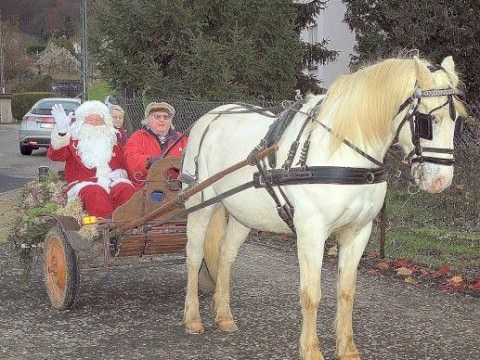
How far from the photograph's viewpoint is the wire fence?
804cm

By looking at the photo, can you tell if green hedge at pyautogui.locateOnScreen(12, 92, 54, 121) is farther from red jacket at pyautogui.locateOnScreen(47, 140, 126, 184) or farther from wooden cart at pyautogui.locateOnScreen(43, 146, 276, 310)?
wooden cart at pyautogui.locateOnScreen(43, 146, 276, 310)

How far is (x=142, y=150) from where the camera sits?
637 centimetres

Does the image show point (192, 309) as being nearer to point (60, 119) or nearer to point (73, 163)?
point (73, 163)

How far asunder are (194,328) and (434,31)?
12.7m

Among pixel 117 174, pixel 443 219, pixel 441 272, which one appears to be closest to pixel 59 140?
pixel 117 174

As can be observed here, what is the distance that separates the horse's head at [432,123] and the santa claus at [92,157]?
302 cm

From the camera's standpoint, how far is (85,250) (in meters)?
5.59

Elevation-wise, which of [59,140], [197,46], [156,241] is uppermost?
[197,46]

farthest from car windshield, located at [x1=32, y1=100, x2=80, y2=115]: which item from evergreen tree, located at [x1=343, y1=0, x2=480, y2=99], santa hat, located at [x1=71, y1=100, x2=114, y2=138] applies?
santa hat, located at [x1=71, y1=100, x2=114, y2=138]

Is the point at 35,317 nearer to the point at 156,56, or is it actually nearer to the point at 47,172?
the point at 47,172

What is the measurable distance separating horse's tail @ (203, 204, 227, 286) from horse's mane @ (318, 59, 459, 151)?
1689 mm

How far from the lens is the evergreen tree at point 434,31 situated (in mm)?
15922

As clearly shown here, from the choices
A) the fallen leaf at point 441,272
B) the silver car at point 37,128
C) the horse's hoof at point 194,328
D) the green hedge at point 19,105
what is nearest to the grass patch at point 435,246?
the fallen leaf at point 441,272

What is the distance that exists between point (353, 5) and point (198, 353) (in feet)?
49.1
